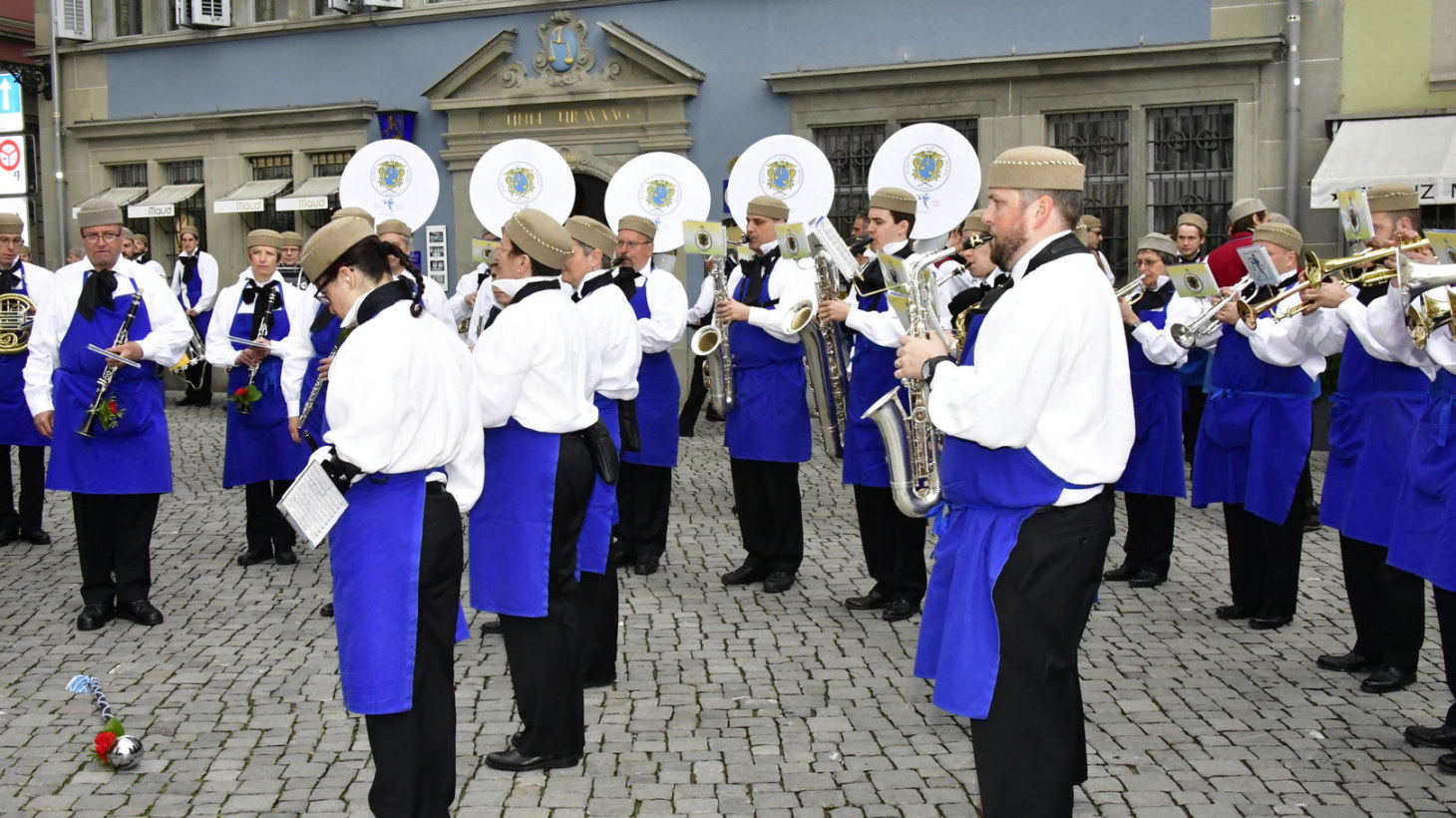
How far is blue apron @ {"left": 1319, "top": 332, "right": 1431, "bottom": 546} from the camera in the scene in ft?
19.4

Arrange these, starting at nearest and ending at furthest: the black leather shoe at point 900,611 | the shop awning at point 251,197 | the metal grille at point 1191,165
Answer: the black leather shoe at point 900,611, the metal grille at point 1191,165, the shop awning at point 251,197

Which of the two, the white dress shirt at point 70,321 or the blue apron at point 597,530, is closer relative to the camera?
the blue apron at point 597,530

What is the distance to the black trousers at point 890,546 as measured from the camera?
7.36 metres

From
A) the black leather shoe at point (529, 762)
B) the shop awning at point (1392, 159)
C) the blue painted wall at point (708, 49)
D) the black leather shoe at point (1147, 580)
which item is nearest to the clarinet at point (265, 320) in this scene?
the black leather shoe at point (529, 762)

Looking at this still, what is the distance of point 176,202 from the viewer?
1969 cm

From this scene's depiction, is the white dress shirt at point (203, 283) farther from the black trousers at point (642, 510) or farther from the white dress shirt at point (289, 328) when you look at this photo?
the black trousers at point (642, 510)

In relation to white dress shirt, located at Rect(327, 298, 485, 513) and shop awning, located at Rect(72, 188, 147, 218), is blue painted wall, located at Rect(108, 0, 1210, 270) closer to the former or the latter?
shop awning, located at Rect(72, 188, 147, 218)

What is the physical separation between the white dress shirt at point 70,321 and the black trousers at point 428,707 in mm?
3640

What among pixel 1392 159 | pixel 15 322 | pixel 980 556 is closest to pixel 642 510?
pixel 15 322

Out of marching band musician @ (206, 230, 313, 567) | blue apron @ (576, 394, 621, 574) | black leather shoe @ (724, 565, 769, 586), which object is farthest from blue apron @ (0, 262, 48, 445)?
blue apron @ (576, 394, 621, 574)

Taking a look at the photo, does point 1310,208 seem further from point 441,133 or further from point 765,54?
point 441,133

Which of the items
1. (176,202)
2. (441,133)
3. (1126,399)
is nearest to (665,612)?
(1126,399)

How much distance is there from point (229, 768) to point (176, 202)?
16.0 metres

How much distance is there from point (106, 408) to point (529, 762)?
335cm
